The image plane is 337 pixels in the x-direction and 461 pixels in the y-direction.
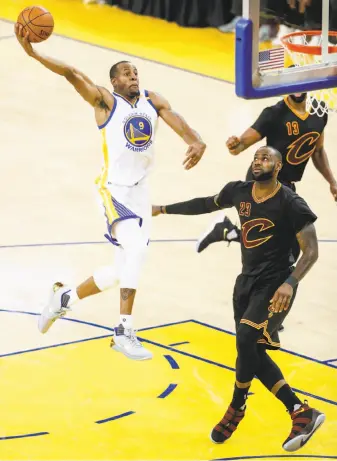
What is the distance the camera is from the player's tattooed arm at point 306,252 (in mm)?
7695

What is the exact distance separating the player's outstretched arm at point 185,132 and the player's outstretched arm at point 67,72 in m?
0.40

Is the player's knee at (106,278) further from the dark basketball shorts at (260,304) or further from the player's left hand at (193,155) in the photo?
the dark basketball shorts at (260,304)

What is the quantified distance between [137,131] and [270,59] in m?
1.33

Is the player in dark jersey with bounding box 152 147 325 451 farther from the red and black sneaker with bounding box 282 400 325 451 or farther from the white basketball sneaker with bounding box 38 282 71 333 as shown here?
the white basketball sneaker with bounding box 38 282 71 333

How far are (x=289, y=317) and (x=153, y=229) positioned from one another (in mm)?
2410

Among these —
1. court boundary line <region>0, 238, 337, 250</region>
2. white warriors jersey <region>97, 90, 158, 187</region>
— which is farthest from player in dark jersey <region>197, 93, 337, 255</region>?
court boundary line <region>0, 238, 337, 250</region>

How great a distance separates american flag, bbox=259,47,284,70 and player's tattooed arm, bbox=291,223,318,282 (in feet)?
3.63

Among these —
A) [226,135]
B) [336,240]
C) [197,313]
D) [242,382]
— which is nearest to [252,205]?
[242,382]

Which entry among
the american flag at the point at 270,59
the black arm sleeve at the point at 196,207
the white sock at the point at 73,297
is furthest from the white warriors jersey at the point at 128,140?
the american flag at the point at 270,59

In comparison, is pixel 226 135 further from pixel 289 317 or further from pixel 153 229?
pixel 289 317

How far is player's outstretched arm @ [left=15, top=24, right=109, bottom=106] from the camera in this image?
28.1 feet

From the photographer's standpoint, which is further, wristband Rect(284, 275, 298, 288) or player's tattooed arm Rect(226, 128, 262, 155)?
player's tattooed arm Rect(226, 128, 262, 155)

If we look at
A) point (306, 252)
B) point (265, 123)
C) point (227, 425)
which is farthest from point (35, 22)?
point (227, 425)

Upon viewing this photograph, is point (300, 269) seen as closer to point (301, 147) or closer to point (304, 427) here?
point (304, 427)
